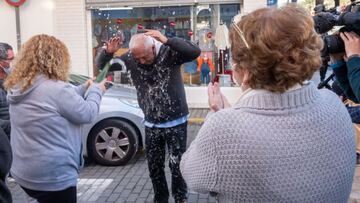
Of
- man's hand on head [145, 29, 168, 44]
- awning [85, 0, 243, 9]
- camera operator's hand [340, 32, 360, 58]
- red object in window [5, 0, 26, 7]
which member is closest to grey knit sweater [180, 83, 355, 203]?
camera operator's hand [340, 32, 360, 58]

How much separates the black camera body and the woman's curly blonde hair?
168cm

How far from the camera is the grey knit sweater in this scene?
5.14 feet

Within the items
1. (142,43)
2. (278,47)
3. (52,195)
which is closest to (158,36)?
(142,43)

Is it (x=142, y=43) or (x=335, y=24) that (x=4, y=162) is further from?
(x=142, y=43)

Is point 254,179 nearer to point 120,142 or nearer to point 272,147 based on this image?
point 272,147

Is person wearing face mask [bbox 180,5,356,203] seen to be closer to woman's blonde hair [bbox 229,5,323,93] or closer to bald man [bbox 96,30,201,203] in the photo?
woman's blonde hair [bbox 229,5,323,93]

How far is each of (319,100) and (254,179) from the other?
14.9 inches

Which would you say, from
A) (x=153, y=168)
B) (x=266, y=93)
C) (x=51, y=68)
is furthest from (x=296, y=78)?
(x=153, y=168)

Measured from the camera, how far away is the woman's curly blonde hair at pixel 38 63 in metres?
3.06

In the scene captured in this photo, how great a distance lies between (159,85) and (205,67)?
729 cm

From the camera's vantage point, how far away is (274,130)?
→ 1578mm

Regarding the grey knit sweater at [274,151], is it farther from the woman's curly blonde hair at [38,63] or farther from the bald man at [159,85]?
the bald man at [159,85]

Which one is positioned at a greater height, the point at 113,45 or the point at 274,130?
the point at 113,45

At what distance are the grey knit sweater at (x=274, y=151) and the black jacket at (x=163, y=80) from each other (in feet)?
8.80
